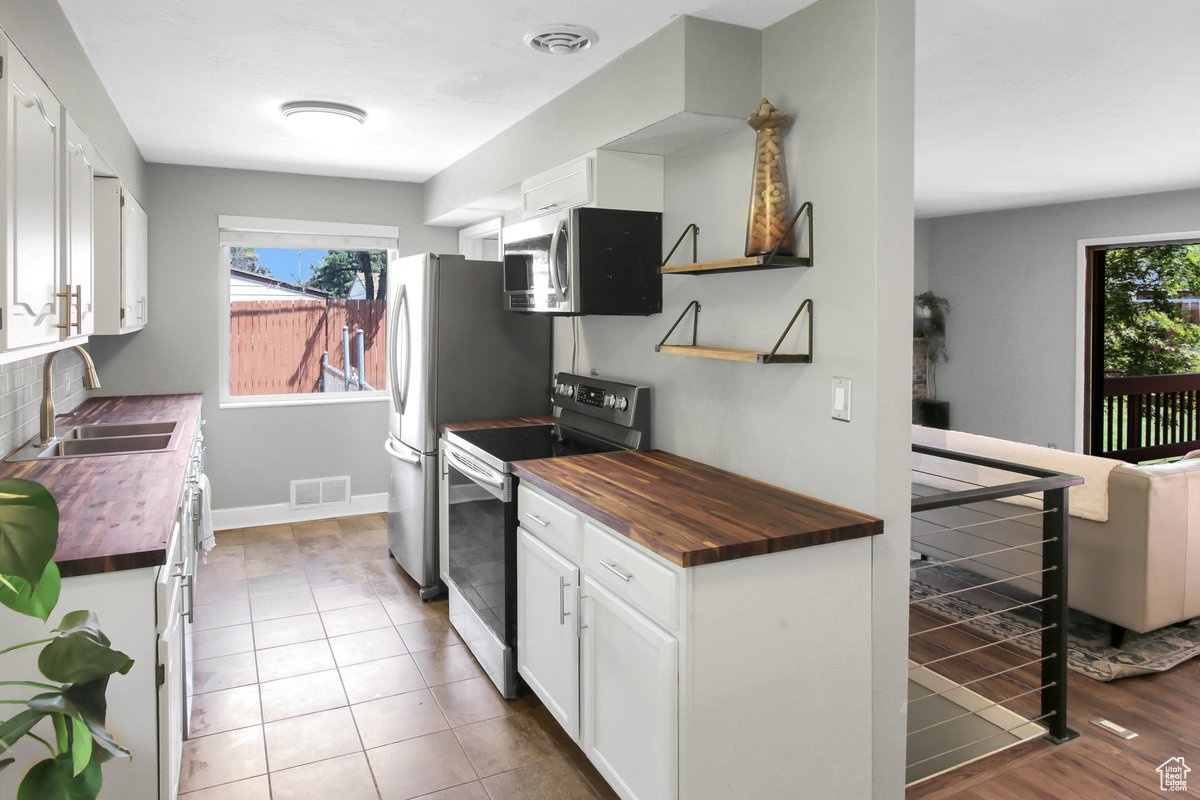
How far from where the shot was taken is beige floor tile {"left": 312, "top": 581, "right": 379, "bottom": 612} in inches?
150

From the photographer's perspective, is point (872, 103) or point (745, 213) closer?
point (872, 103)

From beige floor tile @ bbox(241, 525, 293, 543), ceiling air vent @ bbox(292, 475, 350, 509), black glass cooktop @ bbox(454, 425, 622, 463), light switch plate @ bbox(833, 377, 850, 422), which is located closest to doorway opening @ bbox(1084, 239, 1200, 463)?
black glass cooktop @ bbox(454, 425, 622, 463)

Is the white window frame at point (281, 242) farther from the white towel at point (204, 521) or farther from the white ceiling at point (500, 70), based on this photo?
the white towel at point (204, 521)

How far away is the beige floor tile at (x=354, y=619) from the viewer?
3527 millimetres

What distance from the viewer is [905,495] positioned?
213 centimetres

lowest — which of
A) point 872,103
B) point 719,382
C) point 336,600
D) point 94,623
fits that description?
point 336,600

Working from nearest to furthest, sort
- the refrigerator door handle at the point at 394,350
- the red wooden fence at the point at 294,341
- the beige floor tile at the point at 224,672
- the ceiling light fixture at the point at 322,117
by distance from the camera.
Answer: the beige floor tile at the point at 224,672 < the ceiling light fixture at the point at 322,117 < the refrigerator door handle at the point at 394,350 < the red wooden fence at the point at 294,341

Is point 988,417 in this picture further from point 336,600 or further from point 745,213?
point 336,600

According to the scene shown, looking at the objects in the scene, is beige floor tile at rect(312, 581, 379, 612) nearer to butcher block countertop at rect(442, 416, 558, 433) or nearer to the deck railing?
butcher block countertop at rect(442, 416, 558, 433)

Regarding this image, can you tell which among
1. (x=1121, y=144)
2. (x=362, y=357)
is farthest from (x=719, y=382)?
(x=362, y=357)

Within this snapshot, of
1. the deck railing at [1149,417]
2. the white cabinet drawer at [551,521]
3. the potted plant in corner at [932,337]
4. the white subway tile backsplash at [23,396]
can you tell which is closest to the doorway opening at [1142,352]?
the deck railing at [1149,417]

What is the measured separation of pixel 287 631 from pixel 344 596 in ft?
1.48

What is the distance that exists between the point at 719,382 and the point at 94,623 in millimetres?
2046

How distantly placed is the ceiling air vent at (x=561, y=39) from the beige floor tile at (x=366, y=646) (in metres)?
2.45
